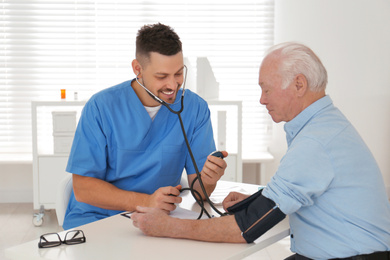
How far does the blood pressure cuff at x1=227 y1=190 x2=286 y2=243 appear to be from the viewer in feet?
4.28

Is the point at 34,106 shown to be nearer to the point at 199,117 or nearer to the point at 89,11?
the point at 89,11

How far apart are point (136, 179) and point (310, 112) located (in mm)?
731

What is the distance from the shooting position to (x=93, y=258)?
1236mm

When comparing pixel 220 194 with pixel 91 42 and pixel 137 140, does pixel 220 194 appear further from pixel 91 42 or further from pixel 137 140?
pixel 91 42

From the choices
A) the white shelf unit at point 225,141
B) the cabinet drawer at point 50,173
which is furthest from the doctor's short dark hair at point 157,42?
the cabinet drawer at point 50,173

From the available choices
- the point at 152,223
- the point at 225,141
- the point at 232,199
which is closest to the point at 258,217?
the point at 152,223

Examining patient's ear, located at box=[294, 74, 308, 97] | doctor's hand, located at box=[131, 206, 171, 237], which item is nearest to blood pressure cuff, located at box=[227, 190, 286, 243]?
doctor's hand, located at box=[131, 206, 171, 237]

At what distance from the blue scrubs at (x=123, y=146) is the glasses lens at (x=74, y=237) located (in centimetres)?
39

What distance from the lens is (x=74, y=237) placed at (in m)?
1.36

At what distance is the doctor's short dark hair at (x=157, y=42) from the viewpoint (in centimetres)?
172

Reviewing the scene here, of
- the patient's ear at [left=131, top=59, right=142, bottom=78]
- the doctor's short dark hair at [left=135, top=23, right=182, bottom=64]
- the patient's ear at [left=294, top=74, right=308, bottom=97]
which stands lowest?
the patient's ear at [left=294, top=74, right=308, bottom=97]

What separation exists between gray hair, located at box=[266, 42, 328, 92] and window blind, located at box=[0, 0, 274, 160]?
2.62m

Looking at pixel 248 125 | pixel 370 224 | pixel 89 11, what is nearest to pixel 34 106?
pixel 89 11

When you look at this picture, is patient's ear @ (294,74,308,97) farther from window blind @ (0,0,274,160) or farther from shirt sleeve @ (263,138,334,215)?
window blind @ (0,0,274,160)
